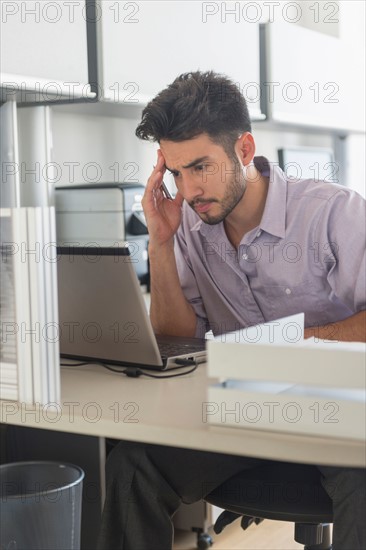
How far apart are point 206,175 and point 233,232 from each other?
18cm

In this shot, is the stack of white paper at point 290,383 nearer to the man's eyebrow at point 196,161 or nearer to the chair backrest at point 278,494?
the chair backrest at point 278,494

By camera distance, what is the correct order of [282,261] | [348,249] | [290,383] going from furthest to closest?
[282,261], [348,249], [290,383]

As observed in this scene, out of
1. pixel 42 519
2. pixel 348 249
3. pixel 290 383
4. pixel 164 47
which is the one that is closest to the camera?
pixel 290 383

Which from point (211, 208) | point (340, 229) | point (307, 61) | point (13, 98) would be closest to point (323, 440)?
point (340, 229)

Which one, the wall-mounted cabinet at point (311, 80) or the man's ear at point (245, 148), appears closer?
the man's ear at point (245, 148)

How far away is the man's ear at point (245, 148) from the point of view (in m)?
2.38

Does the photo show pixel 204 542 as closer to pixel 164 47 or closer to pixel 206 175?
pixel 206 175

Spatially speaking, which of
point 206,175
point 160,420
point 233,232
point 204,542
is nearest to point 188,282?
point 233,232

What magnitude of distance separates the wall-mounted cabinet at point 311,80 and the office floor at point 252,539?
1.61 m

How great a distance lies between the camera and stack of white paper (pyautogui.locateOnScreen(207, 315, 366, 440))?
→ 124 cm

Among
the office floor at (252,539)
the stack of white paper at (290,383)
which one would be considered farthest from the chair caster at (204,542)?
the stack of white paper at (290,383)

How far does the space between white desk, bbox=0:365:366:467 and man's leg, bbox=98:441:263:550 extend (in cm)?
18

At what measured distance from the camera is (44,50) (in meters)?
Result: 2.44

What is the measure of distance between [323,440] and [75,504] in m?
0.87
